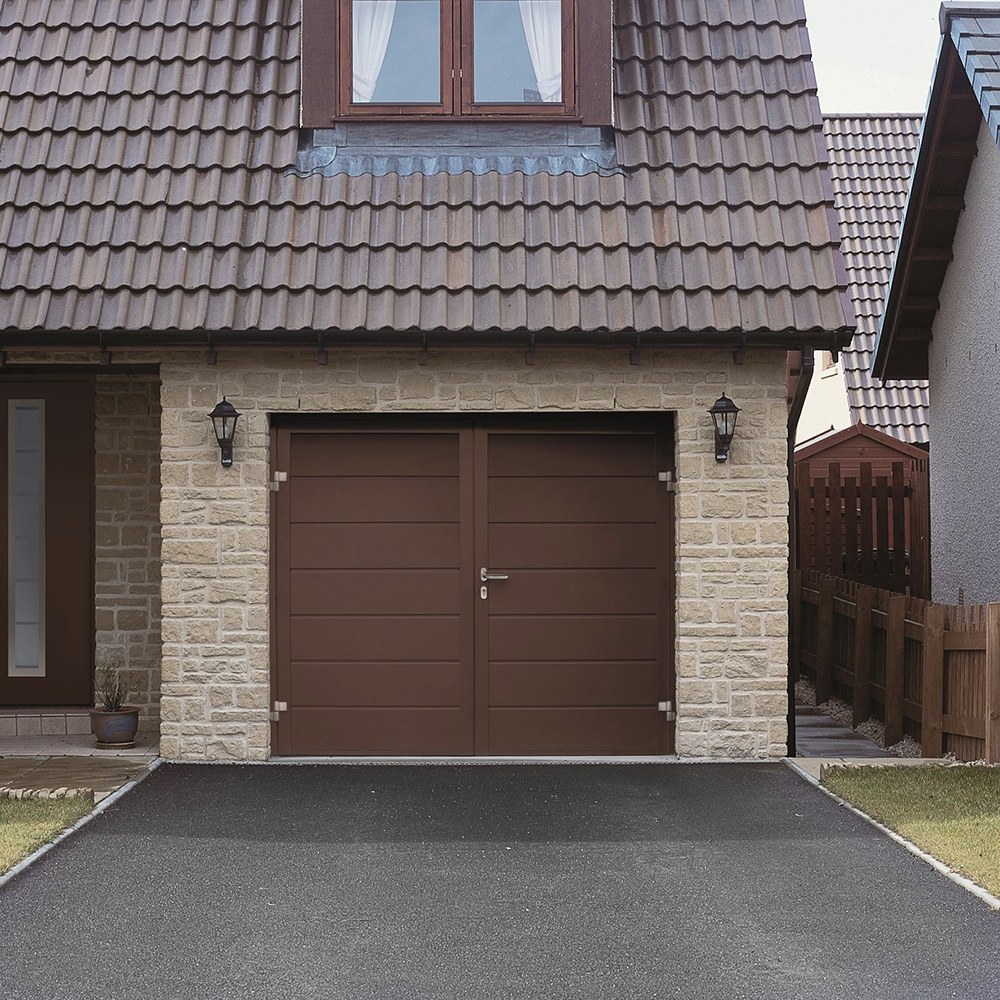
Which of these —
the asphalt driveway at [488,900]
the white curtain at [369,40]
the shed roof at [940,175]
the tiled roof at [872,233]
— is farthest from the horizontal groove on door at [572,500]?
the tiled roof at [872,233]

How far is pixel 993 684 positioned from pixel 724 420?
243 cm

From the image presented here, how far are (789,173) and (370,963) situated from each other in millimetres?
6752

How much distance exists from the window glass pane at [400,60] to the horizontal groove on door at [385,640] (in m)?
3.91

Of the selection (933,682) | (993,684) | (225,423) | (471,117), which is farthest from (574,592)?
(471,117)

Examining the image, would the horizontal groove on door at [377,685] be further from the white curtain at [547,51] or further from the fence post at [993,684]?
the white curtain at [547,51]

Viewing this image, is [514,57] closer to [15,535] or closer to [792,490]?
[792,490]

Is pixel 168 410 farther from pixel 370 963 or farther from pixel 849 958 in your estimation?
pixel 849 958

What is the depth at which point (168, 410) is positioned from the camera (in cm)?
970

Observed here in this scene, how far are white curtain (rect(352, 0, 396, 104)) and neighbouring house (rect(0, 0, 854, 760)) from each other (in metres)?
0.02

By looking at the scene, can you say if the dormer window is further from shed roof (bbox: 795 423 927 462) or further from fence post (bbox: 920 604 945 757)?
shed roof (bbox: 795 423 927 462)

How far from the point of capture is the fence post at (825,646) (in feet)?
42.8

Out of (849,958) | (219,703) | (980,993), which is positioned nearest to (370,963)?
(849,958)

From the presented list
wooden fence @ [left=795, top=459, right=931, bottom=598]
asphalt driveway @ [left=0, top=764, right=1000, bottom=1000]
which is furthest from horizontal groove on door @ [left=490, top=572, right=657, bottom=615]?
wooden fence @ [left=795, top=459, right=931, bottom=598]

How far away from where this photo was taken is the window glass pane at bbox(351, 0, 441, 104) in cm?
1052
